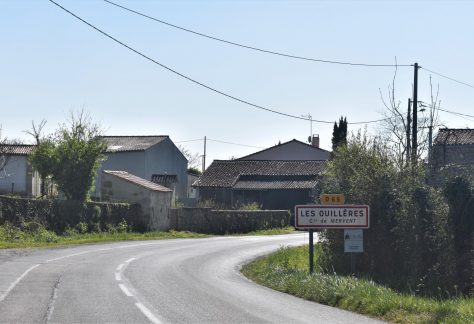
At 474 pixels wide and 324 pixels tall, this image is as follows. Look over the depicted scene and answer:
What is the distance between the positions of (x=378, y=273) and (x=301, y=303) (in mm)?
8491

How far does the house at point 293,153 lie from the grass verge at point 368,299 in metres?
61.5

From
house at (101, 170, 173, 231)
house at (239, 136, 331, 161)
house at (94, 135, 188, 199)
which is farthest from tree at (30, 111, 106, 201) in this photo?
house at (239, 136, 331, 161)

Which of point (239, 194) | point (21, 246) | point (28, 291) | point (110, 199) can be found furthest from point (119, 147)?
point (28, 291)

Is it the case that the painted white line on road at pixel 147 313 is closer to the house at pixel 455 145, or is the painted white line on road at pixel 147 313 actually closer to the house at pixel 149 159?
the house at pixel 455 145

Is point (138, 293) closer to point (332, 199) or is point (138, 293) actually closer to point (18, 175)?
point (332, 199)

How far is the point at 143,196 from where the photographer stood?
45844 mm

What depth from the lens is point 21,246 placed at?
30.2 m

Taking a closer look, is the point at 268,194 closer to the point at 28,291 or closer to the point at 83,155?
the point at 83,155

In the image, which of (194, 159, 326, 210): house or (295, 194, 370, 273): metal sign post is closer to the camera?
(295, 194, 370, 273): metal sign post

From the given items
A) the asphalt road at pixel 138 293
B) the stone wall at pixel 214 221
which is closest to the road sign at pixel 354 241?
the asphalt road at pixel 138 293

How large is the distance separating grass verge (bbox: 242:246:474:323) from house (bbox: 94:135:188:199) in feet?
157

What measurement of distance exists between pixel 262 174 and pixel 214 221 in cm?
2152

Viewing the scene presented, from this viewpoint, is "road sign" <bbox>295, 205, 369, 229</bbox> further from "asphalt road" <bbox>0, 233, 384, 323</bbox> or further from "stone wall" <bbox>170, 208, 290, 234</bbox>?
"stone wall" <bbox>170, 208, 290, 234</bbox>

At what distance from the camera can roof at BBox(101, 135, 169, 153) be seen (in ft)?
225
